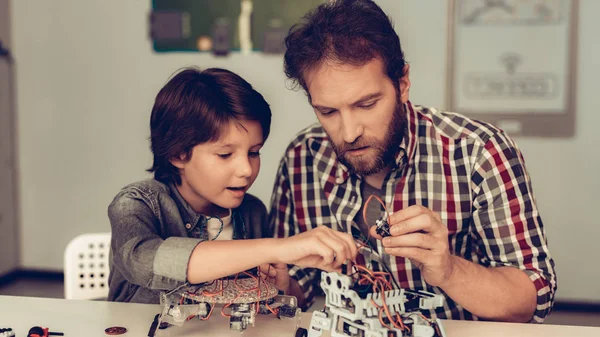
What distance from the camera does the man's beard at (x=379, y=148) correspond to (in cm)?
147

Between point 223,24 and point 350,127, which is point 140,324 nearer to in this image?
point 350,127

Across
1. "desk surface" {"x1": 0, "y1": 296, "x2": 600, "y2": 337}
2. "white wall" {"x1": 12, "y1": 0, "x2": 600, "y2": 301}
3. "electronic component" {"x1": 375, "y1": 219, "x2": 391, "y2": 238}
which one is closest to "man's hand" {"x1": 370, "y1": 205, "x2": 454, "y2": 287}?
"electronic component" {"x1": 375, "y1": 219, "x2": 391, "y2": 238}

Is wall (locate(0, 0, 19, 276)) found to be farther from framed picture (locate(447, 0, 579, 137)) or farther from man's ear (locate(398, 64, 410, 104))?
man's ear (locate(398, 64, 410, 104))

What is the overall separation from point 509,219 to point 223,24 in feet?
8.25

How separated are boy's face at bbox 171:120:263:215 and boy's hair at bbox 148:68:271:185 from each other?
0.02 metres

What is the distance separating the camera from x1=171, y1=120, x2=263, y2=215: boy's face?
1428mm

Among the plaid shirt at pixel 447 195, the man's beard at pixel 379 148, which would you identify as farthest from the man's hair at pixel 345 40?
the plaid shirt at pixel 447 195

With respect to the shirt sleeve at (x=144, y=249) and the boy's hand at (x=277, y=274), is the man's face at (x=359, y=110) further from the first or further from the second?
the shirt sleeve at (x=144, y=249)

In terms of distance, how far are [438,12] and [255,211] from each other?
2163mm

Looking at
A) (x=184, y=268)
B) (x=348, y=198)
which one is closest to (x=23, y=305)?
(x=184, y=268)

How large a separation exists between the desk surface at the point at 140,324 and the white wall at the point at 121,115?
91.0 inches

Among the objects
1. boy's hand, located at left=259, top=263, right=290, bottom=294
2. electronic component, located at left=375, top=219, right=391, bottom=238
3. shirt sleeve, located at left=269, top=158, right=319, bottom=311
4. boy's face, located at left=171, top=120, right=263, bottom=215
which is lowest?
boy's hand, located at left=259, top=263, right=290, bottom=294

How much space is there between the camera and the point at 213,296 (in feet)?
3.67

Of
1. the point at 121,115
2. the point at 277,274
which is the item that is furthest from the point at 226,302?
the point at 121,115
